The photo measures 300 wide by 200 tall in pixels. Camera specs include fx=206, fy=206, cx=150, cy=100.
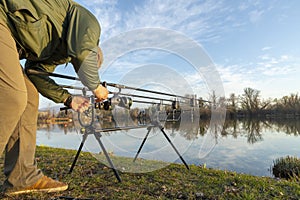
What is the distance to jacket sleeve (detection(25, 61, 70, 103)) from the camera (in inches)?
82.7

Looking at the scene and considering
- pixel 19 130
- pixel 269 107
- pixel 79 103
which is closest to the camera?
pixel 19 130

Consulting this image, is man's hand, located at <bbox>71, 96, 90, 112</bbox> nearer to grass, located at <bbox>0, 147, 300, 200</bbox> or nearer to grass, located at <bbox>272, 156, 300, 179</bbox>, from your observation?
grass, located at <bbox>0, 147, 300, 200</bbox>

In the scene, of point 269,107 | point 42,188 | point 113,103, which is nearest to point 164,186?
point 113,103

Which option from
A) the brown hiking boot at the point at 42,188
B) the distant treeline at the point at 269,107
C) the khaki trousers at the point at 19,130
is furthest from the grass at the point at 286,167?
the distant treeline at the point at 269,107

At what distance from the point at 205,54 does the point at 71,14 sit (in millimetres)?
1706

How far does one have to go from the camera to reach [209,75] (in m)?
2.83

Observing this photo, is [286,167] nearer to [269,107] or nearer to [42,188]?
[42,188]

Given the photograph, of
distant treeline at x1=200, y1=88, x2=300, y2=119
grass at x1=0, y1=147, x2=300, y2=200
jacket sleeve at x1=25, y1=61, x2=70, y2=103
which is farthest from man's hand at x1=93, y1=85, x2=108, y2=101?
distant treeline at x1=200, y1=88, x2=300, y2=119

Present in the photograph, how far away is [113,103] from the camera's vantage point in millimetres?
2617

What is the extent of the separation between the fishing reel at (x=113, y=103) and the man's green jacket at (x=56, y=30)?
2.05ft

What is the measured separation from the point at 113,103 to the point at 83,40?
1137 millimetres

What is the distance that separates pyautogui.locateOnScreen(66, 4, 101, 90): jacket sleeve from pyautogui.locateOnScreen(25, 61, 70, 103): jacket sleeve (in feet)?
1.70

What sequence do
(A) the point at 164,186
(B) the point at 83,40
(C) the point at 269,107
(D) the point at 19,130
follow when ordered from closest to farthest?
(B) the point at 83,40 → (D) the point at 19,130 → (A) the point at 164,186 → (C) the point at 269,107

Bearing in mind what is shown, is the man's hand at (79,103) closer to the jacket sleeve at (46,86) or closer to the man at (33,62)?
the man at (33,62)
